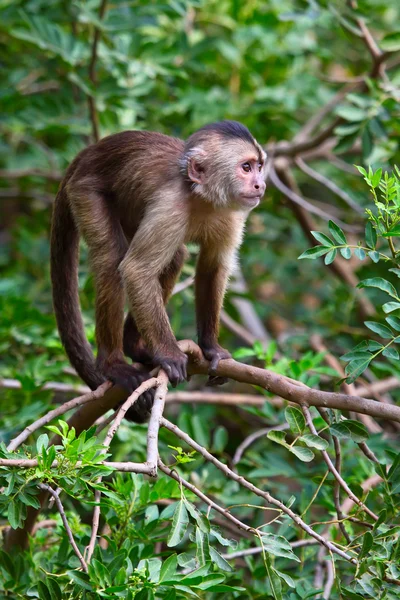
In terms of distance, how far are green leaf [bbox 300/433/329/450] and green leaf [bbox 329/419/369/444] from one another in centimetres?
10

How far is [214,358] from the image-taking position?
148 inches

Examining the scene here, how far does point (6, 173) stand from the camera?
6.61 m

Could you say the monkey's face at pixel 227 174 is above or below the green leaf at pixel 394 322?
below

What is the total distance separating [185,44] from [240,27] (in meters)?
1.02

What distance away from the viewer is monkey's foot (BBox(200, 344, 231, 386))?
3.58m

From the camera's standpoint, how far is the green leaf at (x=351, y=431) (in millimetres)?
3051

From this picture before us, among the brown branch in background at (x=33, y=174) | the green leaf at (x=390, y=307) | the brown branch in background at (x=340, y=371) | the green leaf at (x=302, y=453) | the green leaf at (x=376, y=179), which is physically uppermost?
the green leaf at (x=376, y=179)

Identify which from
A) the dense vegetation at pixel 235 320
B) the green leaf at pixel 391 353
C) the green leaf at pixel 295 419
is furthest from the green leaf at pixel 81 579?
the green leaf at pixel 391 353

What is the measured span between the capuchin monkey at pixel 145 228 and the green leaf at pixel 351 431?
33.6 inches

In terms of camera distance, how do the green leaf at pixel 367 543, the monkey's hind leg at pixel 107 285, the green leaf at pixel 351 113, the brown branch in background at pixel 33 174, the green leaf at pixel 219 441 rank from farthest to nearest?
the brown branch in background at pixel 33 174
the green leaf at pixel 351 113
the green leaf at pixel 219 441
the monkey's hind leg at pixel 107 285
the green leaf at pixel 367 543

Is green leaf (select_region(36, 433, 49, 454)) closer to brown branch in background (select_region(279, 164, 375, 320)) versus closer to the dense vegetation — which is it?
the dense vegetation

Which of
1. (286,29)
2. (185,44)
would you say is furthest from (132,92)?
(286,29)

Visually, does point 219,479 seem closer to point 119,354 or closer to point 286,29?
point 119,354

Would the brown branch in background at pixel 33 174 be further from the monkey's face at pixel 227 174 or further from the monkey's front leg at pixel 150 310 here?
the monkey's front leg at pixel 150 310
